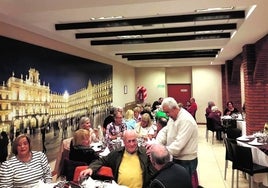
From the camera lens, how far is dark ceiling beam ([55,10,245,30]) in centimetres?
494

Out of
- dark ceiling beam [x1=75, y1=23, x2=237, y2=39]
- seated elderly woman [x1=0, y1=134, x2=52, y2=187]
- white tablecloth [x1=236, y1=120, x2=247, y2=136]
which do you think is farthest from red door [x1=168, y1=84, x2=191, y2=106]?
seated elderly woman [x1=0, y1=134, x2=52, y2=187]

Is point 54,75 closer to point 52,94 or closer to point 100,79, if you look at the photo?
point 52,94

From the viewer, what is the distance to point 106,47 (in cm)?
865

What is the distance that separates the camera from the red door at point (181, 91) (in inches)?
596

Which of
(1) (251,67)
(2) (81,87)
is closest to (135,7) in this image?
(2) (81,87)

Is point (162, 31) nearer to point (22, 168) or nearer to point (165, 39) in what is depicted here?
point (165, 39)

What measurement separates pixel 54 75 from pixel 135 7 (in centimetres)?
278

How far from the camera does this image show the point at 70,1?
357 cm

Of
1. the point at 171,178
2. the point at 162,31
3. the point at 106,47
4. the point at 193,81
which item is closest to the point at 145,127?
the point at 162,31

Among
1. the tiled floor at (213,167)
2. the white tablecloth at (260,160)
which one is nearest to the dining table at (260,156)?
the white tablecloth at (260,160)

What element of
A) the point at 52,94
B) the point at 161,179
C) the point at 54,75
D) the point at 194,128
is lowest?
the point at 161,179

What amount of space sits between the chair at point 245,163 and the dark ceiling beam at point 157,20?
7.65ft

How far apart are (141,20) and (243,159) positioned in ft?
10.1

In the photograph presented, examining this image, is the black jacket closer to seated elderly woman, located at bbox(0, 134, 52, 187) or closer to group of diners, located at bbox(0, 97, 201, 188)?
group of diners, located at bbox(0, 97, 201, 188)
